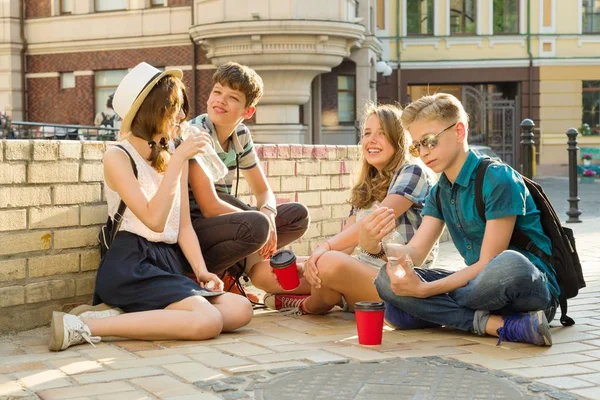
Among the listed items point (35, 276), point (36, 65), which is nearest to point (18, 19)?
point (36, 65)

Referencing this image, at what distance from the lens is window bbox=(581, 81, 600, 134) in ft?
113

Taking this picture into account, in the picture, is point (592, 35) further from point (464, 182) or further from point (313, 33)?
point (464, 182)

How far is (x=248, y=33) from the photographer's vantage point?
22.4 meters

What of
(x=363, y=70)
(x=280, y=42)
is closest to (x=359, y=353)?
(x=280, y=42)

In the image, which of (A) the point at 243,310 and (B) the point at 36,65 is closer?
(A) the point at 243,310

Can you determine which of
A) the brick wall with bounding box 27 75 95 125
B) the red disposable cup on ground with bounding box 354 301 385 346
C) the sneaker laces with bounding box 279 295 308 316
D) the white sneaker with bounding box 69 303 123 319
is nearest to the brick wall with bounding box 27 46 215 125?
the brick wall with bounding box 27 75 95 125

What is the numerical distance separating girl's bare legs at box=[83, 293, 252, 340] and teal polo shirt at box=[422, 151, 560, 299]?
4.20 ft

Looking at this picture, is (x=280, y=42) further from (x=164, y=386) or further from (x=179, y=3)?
(x=164, y=386)

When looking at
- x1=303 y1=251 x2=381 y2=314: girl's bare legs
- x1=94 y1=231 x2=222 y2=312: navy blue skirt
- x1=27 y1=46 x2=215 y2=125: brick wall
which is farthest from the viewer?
x1=27 y1=46 x2=215 y2=125: brick wall

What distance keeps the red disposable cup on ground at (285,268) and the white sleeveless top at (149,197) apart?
0.59 m

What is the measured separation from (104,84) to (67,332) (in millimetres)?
22871

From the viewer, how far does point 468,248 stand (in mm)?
5422

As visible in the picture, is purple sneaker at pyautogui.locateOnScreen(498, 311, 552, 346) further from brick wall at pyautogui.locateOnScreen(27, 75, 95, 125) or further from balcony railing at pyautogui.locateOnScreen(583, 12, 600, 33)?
balcony railing at pyautogui.locateOnScreen(583, 12, 600, 33)

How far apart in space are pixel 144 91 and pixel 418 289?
1.79 metres
